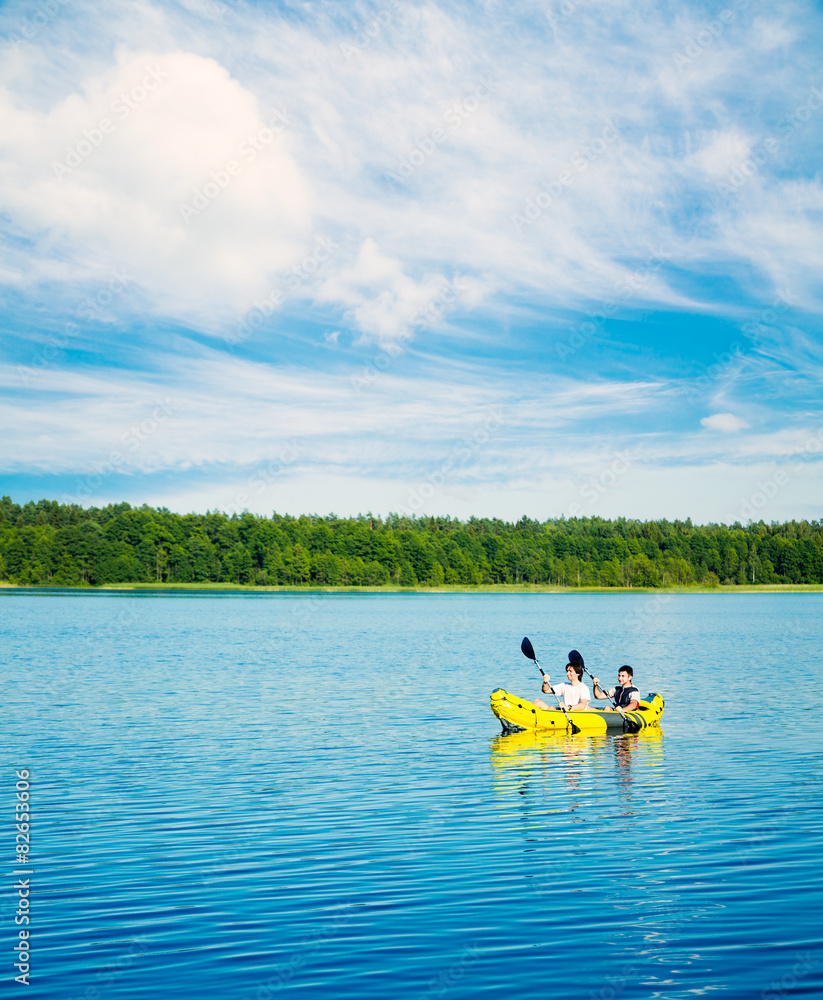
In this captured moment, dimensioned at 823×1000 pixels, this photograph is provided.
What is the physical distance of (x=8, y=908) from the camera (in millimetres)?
Result: 10617

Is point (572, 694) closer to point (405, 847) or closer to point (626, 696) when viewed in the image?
point (626, 696)

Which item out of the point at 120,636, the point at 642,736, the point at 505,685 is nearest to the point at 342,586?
the point at 120,636

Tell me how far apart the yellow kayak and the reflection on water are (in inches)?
7.0

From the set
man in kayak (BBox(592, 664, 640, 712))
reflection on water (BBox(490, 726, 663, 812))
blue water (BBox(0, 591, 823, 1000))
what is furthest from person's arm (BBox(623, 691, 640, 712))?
blue water (BBox(0, 591, 823, 1000))

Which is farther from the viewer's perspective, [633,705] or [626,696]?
[626,696]

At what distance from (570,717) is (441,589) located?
16705 centimetres

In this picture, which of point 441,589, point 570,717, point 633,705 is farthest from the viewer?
point 441,589

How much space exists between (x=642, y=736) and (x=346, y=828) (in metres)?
11.0

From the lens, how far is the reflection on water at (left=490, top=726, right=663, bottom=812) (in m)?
16.7

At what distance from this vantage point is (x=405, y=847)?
12945 mm

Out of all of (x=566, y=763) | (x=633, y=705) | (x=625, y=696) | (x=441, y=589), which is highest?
(x=441, y=589)

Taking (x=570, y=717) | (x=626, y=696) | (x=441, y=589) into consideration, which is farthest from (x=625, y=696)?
(x=441, y=589)

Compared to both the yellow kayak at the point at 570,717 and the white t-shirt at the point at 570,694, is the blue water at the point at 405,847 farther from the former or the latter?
the white t-shirt at the point at 570,694

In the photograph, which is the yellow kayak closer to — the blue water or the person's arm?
the person's arm
